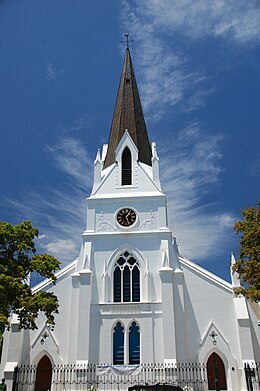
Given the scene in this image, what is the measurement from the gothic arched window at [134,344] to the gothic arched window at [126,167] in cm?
1168

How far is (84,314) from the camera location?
2611 centimetres

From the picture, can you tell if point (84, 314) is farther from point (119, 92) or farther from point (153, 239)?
point (119, 92)

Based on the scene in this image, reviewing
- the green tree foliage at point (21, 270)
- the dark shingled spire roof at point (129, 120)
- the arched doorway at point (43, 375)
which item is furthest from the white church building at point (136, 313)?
the green tree foliage at point (21, 270)

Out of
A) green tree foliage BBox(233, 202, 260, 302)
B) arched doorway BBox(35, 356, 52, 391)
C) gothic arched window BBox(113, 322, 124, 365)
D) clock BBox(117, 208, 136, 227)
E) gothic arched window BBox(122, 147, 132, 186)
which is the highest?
gothic arched window BBox(122, 147, 132, 186)

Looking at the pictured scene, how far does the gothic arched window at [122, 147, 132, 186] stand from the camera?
32.4 metres

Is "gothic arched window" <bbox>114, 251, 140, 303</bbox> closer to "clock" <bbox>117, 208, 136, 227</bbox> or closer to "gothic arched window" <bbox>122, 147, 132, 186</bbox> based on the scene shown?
"clock" <bbox>117, 208, 136, 227</bbox>

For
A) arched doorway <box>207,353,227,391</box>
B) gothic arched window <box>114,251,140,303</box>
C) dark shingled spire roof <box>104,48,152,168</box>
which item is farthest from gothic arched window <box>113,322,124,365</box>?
dark shingled spire roof <box>104,48,152,168</box>

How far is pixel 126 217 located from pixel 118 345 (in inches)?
368

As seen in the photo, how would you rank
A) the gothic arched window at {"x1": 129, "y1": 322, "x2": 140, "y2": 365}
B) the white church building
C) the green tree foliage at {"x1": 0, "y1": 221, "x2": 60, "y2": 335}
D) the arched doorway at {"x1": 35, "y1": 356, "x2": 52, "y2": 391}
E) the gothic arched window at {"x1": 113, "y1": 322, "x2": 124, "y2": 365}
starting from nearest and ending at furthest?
the green tree foliage at {"x1": 0, "y1": 221, "x2": 60, "y2": 335} < the white church building < the gothic arched window at {"x1": 129, "y1": 322, "x2": 140, "y2": 365} < the gothic arched window at {"x1": 113, "y1": 322, "x2": 124, "y2": 365} < the arched doorway at {"x1": 35, "y1": 356, "x2": 52, "y2": 391}

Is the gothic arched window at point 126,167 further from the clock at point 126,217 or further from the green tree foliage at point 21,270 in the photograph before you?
the green tree foliage at point 21,270

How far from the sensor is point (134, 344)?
2581 cm

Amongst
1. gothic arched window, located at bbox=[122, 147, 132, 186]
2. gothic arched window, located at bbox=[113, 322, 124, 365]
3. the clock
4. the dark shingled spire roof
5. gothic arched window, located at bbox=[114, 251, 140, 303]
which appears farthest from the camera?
the dark shingled spire roof

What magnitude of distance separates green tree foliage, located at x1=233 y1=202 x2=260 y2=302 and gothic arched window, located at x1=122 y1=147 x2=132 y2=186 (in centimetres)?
1301

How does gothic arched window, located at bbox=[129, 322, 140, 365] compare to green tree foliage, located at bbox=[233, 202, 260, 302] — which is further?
gothic arched window, located at bbox=[129, 322, 140, 365]
